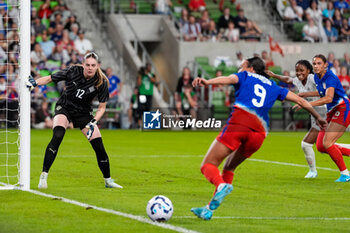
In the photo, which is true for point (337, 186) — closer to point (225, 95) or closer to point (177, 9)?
point (225, 95)

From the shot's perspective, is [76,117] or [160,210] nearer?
[160,210]

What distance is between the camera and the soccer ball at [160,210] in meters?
8.42

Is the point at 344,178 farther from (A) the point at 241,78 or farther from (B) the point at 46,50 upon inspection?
(B) the point at 46,50

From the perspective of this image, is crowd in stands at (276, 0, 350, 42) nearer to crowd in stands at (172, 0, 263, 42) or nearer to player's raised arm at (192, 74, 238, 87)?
crowd in stands at (172, 0, 263, 42)

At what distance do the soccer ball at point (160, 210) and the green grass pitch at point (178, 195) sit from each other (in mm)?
143

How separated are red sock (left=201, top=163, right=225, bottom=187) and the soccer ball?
0.54 meters

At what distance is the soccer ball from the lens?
8422 mm

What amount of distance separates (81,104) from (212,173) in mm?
3808

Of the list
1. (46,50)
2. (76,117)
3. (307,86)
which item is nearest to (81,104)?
(76,117)

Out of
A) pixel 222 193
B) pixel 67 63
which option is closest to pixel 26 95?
pixel 222 193

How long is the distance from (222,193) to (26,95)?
3870mm

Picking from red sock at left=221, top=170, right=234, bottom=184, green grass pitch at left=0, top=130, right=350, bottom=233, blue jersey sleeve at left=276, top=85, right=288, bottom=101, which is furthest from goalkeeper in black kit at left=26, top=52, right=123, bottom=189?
blue jersey sleeve at left=276, top=85, right=288, bottom=101

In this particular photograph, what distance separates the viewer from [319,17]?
33.8 m

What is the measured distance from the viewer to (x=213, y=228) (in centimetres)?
812
